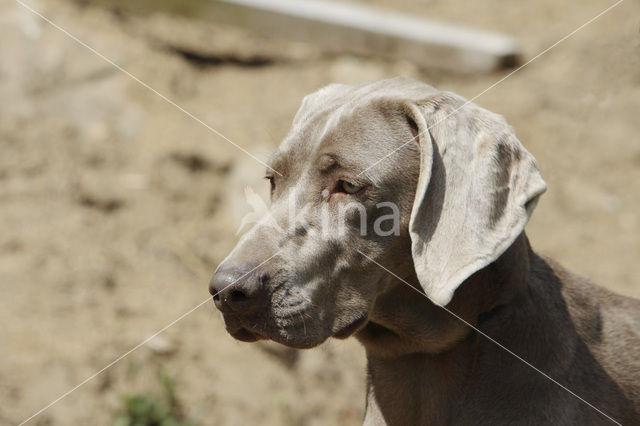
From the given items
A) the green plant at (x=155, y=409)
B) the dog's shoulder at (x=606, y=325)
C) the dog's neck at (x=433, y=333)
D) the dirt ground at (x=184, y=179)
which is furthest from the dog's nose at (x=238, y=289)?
the dirt ground at (x=184, y=179)

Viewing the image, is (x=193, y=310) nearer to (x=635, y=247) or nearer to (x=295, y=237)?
(x=295, y=237)

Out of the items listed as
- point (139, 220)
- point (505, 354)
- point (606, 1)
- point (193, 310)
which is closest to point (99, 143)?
point (139, 220)

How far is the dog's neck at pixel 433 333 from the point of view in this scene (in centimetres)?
284

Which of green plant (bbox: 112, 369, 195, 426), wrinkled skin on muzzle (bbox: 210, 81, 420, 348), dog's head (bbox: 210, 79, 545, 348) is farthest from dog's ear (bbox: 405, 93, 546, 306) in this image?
green plant (bbox: 112, 369, 195, 426)

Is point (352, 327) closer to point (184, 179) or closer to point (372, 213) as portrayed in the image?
point (372, 213)

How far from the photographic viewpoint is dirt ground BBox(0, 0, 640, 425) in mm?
4742

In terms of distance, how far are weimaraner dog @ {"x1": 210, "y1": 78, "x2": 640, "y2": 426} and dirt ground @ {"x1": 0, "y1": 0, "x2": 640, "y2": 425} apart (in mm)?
2022

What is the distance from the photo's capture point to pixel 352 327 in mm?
A: 2824

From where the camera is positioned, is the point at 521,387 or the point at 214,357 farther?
the point at 214,357

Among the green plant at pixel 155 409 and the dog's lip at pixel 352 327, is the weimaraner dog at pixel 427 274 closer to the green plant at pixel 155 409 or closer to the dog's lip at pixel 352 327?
the dog's lip at pixel 352 327

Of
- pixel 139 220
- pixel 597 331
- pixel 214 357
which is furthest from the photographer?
pixel 139 220

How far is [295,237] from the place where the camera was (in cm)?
278

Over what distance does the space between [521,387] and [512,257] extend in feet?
1.36

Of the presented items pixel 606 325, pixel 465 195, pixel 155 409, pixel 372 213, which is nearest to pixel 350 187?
pixel 372 213
